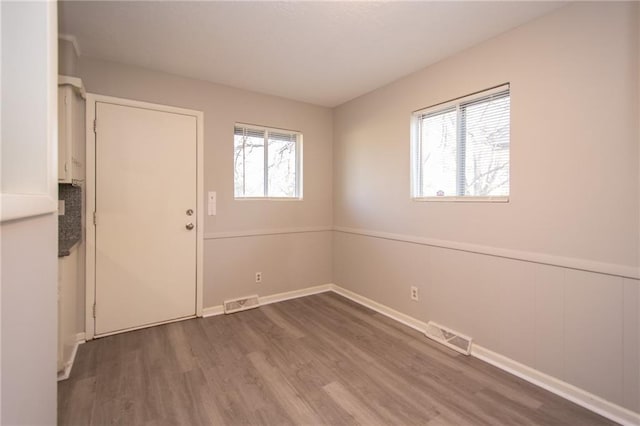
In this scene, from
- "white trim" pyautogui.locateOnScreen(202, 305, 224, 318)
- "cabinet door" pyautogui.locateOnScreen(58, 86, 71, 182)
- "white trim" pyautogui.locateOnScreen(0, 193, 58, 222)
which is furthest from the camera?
"white trim" pyautogui.locateOnScreen(202, 305, 224, 318)

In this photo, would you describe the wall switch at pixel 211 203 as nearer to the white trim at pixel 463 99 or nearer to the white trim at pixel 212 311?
the white trim at pixel 212 311

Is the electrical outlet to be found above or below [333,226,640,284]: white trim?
below

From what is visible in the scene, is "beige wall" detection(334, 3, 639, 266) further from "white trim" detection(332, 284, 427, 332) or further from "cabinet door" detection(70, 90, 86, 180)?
"cabinet door" detection(70, 90, 86, 180)

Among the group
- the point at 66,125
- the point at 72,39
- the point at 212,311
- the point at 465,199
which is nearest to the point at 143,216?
the point at 66,125

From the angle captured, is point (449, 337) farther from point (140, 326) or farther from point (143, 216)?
point (143, 216)

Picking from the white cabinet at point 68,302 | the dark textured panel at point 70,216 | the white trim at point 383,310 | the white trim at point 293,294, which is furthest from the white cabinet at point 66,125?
the white trim at point 383,310

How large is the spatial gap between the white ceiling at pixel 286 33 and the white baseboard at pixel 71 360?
96.2 inches

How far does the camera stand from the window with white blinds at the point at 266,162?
3373mm

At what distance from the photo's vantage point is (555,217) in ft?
6.26

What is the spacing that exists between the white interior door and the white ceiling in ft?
1.94

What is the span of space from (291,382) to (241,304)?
1467mm

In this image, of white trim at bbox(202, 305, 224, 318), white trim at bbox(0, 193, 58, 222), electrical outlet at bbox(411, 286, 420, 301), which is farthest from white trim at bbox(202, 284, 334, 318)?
white trim at bbox(0, 193, 58, 222)

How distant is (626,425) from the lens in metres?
1.62

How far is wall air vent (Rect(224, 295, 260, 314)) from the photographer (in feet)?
10.5
